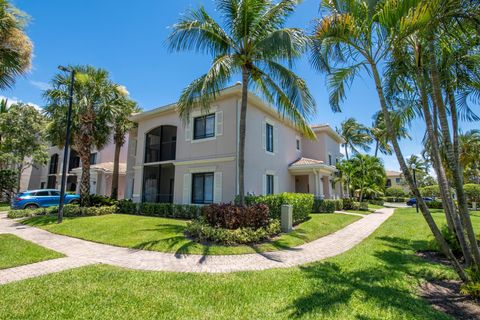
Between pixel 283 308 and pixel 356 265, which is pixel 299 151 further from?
pixel 283 308

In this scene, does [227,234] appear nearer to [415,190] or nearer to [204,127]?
[415,190]

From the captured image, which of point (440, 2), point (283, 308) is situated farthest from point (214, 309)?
point (440, 2)

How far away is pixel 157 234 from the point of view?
33.4 feet

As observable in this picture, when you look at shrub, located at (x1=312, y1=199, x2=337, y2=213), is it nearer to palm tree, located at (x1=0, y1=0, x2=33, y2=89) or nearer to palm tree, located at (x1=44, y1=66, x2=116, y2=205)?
palm tree, located at (x1=44, y1=66, x2=116, y2=205)

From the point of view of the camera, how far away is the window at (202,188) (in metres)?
15.2

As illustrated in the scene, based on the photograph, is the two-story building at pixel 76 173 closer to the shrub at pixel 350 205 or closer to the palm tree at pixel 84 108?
the palm tree at pixel 84 108

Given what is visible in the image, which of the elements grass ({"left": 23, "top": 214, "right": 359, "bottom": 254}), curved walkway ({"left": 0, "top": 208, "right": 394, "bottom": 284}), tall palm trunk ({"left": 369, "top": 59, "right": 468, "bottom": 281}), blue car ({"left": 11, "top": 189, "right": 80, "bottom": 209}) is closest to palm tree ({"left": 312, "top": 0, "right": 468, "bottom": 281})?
tall palm trunk ({"left": 369, "top": 59, "right": 468, "bottom": 281})

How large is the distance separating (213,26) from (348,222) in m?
13.6

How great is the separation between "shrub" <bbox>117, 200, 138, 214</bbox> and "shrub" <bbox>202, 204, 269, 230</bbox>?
29.9 feet

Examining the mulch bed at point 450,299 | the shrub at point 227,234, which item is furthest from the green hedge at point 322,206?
the mulch bed at point 450,299

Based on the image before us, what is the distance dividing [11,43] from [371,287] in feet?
43.2

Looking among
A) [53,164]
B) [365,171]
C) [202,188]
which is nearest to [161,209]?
A: [202,188]

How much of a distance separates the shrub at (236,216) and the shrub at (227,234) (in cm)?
29

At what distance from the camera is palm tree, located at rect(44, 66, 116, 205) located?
1631cm
